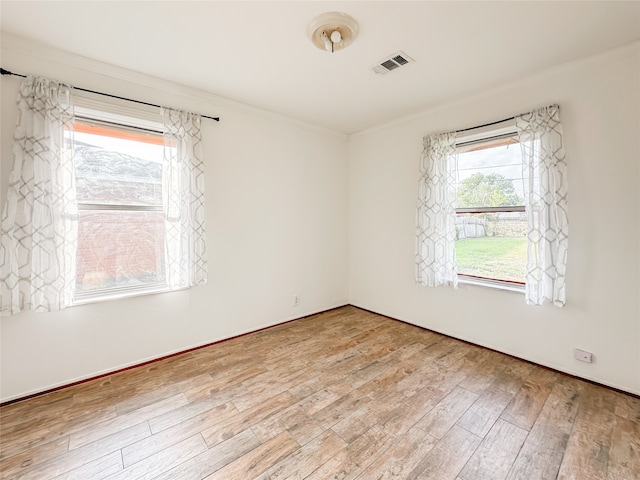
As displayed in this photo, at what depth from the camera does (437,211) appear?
2.94 meters

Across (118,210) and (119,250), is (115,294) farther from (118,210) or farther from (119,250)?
(118,210)

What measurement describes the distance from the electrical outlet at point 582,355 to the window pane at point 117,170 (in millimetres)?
3724

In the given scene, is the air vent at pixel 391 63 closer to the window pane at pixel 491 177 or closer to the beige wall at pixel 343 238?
the beige wall at pixel 343 238

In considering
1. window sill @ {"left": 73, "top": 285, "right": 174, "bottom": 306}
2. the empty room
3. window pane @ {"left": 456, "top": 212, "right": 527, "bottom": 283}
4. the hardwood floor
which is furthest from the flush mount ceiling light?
the hardwood floor

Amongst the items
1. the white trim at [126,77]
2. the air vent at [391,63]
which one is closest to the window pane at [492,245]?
the air vent at [391,63]

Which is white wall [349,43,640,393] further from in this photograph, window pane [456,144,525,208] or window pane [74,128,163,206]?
window pane [74,128,163,206]

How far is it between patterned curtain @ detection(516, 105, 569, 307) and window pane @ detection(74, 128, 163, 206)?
3.22m

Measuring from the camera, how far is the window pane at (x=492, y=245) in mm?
2578

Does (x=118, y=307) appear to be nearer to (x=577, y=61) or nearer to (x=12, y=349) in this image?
(x=12, y=349)

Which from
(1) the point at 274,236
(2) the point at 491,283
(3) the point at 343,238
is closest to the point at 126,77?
(1) the point at 274,236

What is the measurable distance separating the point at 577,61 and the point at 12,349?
4620 millimetres

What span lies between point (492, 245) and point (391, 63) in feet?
6.30

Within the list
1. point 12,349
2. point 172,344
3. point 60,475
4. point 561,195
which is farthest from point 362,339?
point 12,349

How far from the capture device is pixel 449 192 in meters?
2.87
